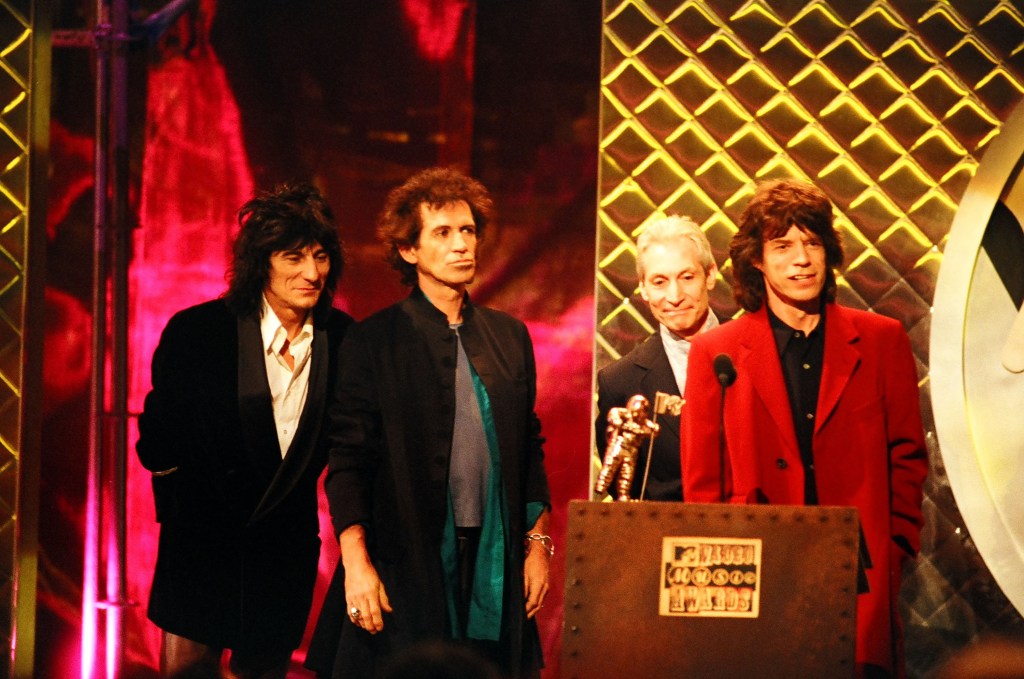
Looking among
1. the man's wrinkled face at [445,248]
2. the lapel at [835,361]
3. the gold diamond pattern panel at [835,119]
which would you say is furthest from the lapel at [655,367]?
the man's wrinkled face at [445,248]

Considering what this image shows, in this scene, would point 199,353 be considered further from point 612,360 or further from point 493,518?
point 612,360

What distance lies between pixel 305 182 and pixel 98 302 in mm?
815

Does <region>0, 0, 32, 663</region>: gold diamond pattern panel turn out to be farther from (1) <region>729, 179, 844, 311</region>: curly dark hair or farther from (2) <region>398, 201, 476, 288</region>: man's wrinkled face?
(1) <region>729, 179, 844, 311</region>: curly dark hair

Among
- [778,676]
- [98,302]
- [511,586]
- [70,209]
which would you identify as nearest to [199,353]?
[98,302]

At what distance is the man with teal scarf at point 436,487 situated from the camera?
3.52m

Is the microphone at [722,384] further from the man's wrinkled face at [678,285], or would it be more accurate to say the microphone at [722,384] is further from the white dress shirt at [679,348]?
the man's wrinkled face at [678,285]

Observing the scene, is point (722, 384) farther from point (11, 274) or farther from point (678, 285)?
point (11, 274)

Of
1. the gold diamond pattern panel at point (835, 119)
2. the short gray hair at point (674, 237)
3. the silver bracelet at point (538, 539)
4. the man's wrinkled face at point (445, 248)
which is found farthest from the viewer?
the gold diamond pattern panel at point (835, 119)

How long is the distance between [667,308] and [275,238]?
1.26 m

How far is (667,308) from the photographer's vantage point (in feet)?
13.4

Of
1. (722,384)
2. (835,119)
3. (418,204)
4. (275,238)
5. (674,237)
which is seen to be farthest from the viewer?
(835,119)


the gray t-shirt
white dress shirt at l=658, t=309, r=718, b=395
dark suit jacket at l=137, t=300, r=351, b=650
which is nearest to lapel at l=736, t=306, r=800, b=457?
white dress shirt at l=658, t=309, r=718, b=395

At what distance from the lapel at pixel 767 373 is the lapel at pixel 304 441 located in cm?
126

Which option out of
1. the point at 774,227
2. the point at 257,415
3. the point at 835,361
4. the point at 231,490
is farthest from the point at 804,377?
the point at 231,490
